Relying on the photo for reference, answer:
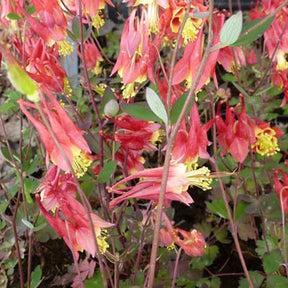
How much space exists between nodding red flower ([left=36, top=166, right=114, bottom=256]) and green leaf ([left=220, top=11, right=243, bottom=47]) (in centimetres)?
29

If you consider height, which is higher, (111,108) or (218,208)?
(111,108)

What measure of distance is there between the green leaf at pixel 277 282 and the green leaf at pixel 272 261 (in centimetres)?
2

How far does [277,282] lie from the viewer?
1012 millimetres

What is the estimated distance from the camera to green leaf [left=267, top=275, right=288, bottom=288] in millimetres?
992

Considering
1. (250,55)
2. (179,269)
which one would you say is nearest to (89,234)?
(179,269)

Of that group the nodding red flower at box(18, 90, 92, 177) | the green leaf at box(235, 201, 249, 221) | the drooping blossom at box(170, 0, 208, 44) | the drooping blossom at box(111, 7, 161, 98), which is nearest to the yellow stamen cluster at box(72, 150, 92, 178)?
the nodding red flower at box(18, 90, 92, 177)

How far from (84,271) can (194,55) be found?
57 cm

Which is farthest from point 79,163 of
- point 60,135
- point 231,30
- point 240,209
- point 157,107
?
point 240,209

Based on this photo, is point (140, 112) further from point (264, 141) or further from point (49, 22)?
point (264, 141)

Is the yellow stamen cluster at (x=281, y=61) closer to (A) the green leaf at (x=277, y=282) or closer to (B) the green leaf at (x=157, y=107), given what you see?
(A) the green leaf at (x=277, y=282)

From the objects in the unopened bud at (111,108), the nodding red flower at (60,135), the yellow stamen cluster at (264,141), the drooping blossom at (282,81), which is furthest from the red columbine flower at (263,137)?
the nodding red flower at (60,135)

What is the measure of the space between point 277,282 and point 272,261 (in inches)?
2.3

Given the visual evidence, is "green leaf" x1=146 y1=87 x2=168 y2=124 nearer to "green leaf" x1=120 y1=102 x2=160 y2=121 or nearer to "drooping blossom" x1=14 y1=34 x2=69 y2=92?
"green leaf" x1=120 y1=102 x2=160 y2=121

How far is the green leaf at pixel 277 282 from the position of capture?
0.99m
